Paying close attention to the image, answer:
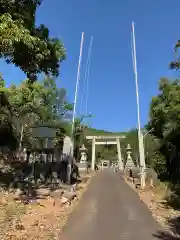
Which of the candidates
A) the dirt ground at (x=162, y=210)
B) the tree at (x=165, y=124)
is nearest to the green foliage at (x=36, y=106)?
the tree at (x=165, y=124)

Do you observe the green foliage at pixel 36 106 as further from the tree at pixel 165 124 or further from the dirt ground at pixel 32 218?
the dirt ground at pixel 32 218

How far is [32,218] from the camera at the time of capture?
11.4 m

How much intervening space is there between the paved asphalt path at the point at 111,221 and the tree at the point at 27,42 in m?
6.50

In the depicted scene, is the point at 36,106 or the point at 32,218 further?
the point at 36,106

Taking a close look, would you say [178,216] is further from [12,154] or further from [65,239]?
[12,154]

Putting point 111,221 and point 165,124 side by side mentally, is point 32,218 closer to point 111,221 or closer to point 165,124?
point 111,221

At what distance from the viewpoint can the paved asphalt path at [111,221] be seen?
9906mm

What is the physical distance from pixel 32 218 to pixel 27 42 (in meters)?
6.38

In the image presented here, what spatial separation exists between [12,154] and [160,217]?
23.8 metres

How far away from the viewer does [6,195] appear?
47.2ft

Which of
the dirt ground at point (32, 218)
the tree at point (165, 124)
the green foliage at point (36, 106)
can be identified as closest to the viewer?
the dirt ground at point (32, 218)

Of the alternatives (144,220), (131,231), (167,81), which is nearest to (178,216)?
(144,220)

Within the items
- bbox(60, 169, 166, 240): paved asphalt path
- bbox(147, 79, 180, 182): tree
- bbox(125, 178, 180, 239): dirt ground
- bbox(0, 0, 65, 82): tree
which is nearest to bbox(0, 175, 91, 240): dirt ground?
bbox(60, 169, 166, 240): paved asphalt path

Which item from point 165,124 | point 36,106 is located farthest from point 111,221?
point 36,106
